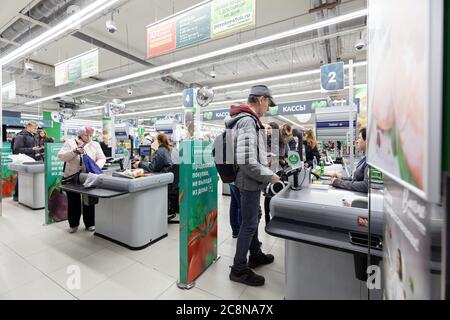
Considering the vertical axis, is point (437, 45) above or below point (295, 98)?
below

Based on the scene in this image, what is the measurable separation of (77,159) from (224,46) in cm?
554

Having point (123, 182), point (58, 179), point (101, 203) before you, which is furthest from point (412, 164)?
point (58, 179)

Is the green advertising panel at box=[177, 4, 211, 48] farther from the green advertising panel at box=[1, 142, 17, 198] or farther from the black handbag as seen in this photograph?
the green advertising panel at box=[1, 142, 17, 198]

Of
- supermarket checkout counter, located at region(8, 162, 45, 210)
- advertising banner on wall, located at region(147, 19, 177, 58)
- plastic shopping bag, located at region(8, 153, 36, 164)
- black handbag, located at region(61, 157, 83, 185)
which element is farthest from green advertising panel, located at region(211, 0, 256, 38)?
plastic shopping bag, located at region(8, 153, 36, 164)

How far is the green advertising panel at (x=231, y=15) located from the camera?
9.68 feet

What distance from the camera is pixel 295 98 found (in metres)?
13.8

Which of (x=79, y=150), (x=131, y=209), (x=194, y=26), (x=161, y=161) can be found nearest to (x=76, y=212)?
(x=79, y=150)

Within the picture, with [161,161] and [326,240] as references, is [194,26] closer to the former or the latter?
[161,161]

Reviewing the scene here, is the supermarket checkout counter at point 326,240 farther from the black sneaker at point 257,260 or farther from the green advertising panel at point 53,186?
the green advertising panel at point 53,186

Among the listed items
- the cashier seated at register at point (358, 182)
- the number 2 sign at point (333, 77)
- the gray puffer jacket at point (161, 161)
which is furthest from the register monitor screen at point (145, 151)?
the number 2 sign at point (333, 77)

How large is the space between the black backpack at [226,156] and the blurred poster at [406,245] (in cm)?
136
